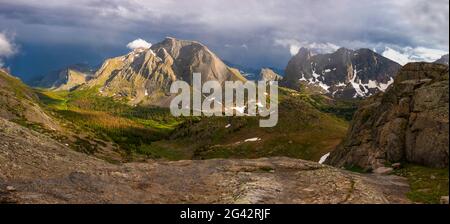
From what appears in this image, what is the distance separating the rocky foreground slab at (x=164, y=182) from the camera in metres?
31.3

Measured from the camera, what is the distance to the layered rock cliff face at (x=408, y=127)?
52.2m

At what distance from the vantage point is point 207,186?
36812 mm

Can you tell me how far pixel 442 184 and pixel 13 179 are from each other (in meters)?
37.2

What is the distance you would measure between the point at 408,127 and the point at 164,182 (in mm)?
38706

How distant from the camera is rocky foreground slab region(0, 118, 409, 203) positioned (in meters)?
31.3

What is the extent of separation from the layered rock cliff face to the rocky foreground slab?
10.2 metres

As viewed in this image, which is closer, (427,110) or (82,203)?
(82,203)

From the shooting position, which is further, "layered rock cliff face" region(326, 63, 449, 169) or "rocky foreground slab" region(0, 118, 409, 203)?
"layered rock cliff face" region(326, 63, 449, 169)

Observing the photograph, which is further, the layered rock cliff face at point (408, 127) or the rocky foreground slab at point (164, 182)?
the layered rock cliff face at point (408, 127)

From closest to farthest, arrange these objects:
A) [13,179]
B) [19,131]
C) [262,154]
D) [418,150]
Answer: [13,179]
[19,131]
[418,150]
[262,154]

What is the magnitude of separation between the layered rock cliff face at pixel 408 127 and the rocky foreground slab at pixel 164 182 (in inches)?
403

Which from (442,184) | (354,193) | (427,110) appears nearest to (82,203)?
(354,193)
